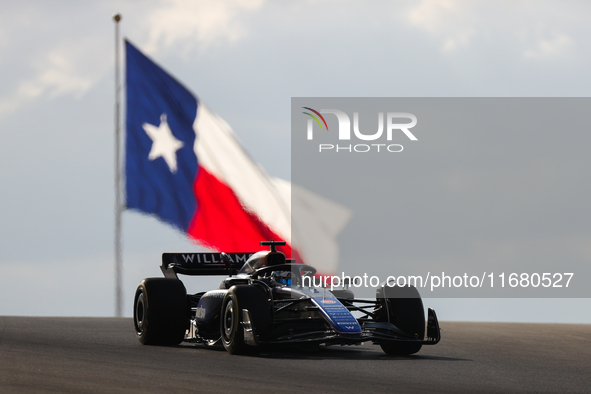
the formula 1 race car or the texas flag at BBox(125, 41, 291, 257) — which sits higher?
the texas flag at BBox(125, 41, 291, 257)

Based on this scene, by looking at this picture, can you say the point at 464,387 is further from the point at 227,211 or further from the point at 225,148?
the point at 225,148

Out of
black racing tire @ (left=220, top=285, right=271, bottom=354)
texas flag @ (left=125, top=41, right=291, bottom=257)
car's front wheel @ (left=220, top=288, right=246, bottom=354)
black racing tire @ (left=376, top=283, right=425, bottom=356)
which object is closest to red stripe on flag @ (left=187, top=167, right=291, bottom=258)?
texas flag @ (left=125, top=41, right=291, bottom=257)

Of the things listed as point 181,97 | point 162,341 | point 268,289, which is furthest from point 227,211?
point 268,289

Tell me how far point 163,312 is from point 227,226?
249 inches

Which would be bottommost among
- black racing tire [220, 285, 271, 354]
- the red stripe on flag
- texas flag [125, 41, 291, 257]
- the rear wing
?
black racing tire [220, 285, 271, 354]

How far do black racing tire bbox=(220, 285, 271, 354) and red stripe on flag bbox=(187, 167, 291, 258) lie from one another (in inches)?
286

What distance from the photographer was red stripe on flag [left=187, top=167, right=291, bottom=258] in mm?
19250

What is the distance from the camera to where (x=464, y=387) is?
8477mm

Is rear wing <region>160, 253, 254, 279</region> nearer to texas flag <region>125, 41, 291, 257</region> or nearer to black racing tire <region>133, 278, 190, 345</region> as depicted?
black racing tire <region>133, 278, 190, 345</region>

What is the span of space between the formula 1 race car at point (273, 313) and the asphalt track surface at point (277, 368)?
29 cm

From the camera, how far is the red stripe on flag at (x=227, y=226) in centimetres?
1925

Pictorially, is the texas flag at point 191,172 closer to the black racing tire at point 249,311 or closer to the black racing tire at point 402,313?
the black racing tire at point 402,313

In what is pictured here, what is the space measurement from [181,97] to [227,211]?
12.4ft

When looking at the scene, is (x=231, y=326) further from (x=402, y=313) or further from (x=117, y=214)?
(x=117, y=214)
